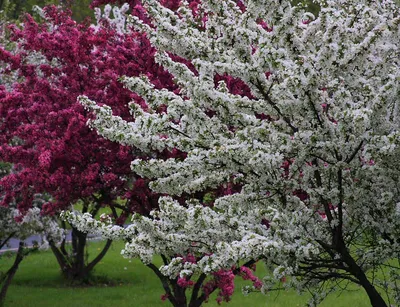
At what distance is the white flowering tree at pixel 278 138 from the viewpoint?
17.2 feet

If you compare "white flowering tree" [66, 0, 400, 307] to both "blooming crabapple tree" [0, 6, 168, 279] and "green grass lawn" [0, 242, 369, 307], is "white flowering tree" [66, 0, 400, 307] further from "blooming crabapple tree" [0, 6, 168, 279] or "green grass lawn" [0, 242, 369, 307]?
"green grass lawn" [0, 242, 369, 307]

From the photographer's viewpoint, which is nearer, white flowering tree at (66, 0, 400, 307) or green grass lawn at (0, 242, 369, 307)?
white flowering tree at (66, 0, 400, 307)

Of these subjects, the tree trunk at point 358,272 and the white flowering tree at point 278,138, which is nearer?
the white flowering tree at point 278,138

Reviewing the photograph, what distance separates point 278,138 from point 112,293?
33.9 ft

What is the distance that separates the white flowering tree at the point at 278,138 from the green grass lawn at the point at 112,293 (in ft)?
25.3

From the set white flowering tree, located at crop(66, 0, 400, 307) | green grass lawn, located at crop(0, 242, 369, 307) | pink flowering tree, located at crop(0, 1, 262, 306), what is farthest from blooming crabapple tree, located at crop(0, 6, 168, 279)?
green grass lawn, located at crop(0, 242, 369, 307)

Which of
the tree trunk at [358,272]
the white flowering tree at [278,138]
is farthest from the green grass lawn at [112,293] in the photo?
the white flowering tree at [278,138]

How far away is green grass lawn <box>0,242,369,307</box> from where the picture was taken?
1356cm

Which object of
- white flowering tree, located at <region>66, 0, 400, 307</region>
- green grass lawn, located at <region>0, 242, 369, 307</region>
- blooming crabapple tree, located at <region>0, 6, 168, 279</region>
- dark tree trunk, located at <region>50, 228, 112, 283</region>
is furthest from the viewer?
dark tree trunk, located at <region>50, 228, 112, 283</region>

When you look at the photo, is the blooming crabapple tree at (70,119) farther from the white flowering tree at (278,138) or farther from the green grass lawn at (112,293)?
the green grass lawn at (112,293)

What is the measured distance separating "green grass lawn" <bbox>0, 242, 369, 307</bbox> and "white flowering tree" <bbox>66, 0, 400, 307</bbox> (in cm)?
773

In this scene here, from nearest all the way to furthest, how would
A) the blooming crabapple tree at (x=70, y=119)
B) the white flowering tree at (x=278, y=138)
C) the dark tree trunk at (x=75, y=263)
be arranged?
the white flowering tree at (x=278, y=138)
the blooming crabapple tree at (x=70, y=119)
the dark tree trunk at (x=75, y=263)

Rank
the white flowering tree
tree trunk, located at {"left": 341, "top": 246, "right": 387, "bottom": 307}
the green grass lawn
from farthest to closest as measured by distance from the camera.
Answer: the green grass lawn → tree trunk, located at {"left": 341, "top": 246, "right": 387, "bottom": 307} → the white flowering tree

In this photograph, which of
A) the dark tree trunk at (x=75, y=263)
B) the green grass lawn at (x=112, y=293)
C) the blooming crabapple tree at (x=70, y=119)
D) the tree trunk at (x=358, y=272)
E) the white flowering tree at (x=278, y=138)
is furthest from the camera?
the dark tree trunk at (x=75, y=263)
